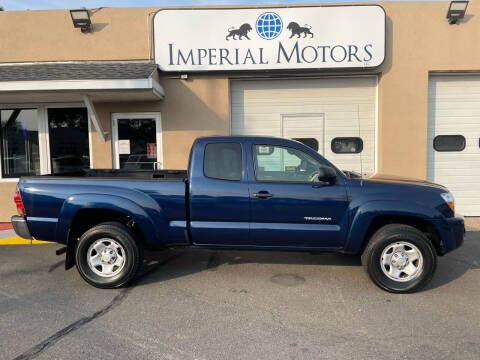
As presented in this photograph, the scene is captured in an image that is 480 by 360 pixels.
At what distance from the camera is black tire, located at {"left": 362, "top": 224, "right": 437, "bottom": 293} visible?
4195mm

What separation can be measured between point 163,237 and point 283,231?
4.87ft

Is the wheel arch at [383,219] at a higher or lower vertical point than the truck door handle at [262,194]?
lower

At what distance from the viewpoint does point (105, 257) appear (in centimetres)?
446

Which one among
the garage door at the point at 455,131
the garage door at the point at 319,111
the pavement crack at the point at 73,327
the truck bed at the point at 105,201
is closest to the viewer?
the pavement crack at the point at 73,327

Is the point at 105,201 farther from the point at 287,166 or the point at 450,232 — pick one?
the point at 450,232

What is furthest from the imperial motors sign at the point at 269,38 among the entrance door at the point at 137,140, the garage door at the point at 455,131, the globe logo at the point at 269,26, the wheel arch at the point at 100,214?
the wheel arch at the point at 100,214

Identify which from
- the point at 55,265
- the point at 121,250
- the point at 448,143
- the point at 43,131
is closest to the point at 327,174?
the point at 121,250

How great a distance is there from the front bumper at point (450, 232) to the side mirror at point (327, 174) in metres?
1.31

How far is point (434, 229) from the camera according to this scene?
4375mm

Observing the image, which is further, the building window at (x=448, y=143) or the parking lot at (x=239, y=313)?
the building window at (x=448, y=143)

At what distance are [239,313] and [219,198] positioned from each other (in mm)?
1328

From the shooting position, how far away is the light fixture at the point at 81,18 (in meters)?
8.02

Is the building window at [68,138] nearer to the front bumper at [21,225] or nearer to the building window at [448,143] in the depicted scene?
the front bumper at [21,225]

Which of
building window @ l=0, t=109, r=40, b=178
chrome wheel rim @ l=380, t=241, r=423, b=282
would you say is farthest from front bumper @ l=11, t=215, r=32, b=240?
building window @ l=0, t=109, r=40, b=178
